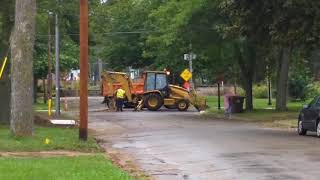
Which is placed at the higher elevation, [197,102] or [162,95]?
[162,95]

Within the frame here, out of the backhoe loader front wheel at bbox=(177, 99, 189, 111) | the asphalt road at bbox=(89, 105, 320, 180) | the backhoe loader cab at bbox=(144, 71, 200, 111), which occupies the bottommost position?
the asphalt road at bbox=(89, 105, 320, 180)

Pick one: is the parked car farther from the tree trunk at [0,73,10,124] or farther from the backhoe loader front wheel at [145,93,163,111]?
the backhoe loader front wheel at [145,93,163,111]

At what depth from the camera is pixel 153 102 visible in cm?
5159

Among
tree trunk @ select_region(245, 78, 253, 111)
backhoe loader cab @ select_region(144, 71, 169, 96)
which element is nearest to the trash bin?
tree trunk @ select_region(245, 78, 253, 111)

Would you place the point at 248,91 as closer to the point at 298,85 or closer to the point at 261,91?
the point at 298,85

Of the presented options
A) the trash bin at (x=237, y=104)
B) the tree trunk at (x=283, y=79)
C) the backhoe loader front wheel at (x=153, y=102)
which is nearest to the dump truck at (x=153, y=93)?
the backhoe loader front wheel at (x=153, y=102)

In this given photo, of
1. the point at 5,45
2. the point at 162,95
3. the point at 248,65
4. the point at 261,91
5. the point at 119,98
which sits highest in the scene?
the point at 5,45

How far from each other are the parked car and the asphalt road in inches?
19.0

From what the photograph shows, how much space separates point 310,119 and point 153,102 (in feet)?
89.7

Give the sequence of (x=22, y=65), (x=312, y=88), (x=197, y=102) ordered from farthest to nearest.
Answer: (x=312, y=88), (x=197, y=102), (x=22, y=65)

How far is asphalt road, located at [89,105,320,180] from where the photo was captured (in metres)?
14.2

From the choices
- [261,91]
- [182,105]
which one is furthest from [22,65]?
[261,91]

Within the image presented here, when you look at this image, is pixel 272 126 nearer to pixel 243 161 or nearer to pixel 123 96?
pixel 243 161

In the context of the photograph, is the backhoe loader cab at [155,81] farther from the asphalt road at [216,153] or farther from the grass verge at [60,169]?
the grass verge at [60,169]
